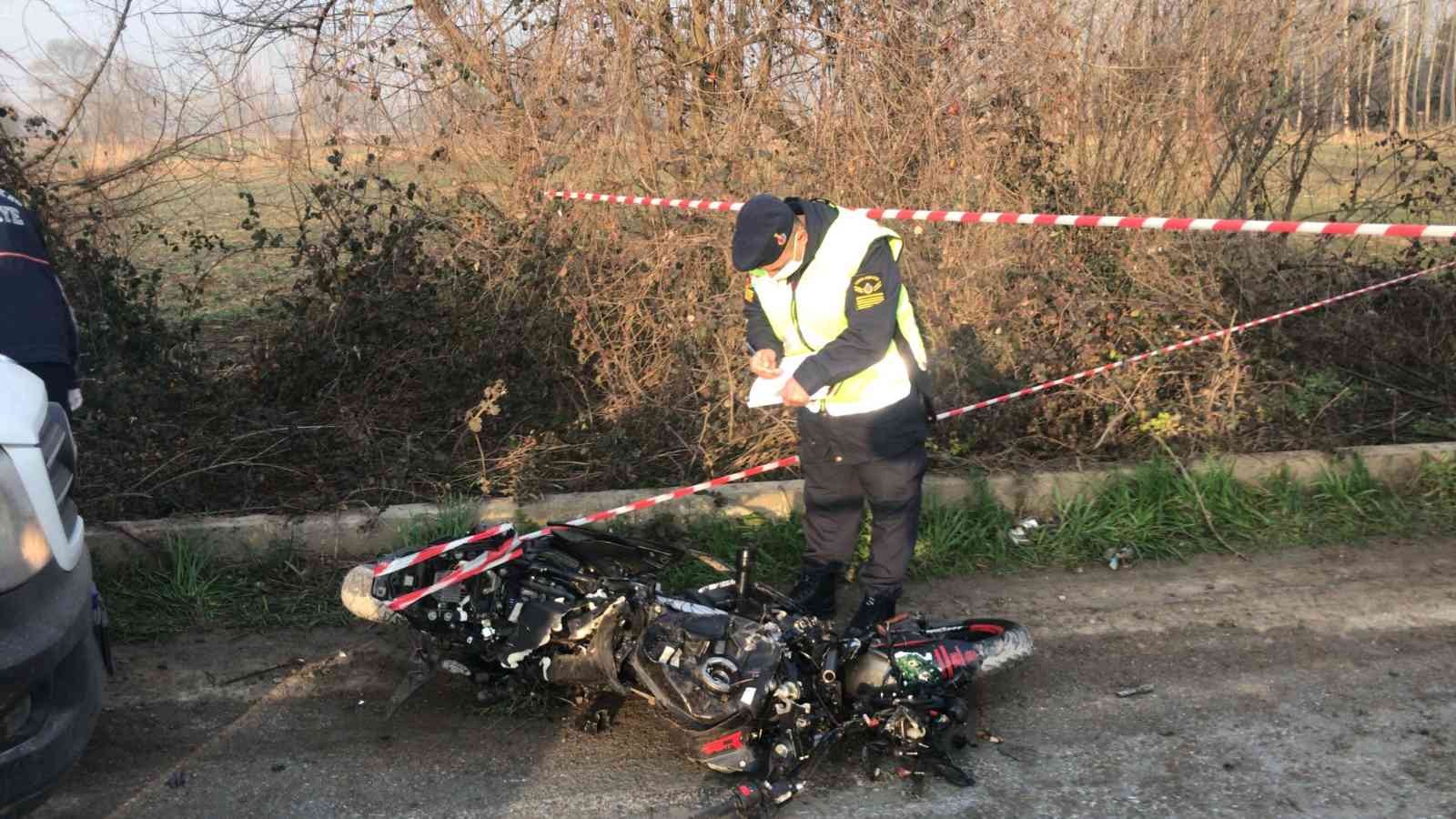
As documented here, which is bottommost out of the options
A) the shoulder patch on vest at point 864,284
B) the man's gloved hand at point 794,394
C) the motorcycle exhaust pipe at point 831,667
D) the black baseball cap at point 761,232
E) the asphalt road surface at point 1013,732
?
the asphalt road surface at point 1013,732

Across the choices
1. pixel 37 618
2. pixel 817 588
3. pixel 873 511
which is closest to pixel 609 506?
pixel 817 588

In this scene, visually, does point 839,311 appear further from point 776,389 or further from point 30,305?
point 30,305

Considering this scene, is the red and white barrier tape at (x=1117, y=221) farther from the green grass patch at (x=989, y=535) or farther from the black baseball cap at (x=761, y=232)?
the black baseball cap at (x=761, y=232)

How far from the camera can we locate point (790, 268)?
383cm

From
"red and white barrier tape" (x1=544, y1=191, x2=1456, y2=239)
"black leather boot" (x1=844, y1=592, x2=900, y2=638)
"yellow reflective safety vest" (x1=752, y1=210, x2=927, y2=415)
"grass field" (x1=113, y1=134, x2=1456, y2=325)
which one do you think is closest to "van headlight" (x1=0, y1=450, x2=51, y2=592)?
"yellow reflective safety vest" (x1=752, y1=210, x2=927, y2=415)

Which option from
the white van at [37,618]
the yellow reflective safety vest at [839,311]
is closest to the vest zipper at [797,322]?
the yellow reflective safety vest at [839,311]

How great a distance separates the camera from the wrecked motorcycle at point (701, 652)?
3.29 meters

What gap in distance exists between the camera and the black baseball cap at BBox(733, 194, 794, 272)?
11.9 feet

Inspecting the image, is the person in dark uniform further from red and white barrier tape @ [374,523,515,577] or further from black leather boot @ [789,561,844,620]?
black leather boot @ [789,561,844,620]

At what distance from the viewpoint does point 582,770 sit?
3.41 meters

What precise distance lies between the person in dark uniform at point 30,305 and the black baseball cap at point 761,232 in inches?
88.6

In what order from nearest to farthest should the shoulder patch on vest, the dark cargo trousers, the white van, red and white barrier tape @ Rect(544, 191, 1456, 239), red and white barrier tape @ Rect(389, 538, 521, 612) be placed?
the white van < red and white barrier tape @ Rect(389, 538, 521, 612) < the shoulder patch on vest < the dark cargo trousers < red and white barrier tape @ Rect(544, 191, 1456, 239)

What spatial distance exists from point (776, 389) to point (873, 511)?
64cm

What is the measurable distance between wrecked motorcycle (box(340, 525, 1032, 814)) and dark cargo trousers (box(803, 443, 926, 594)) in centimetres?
40
